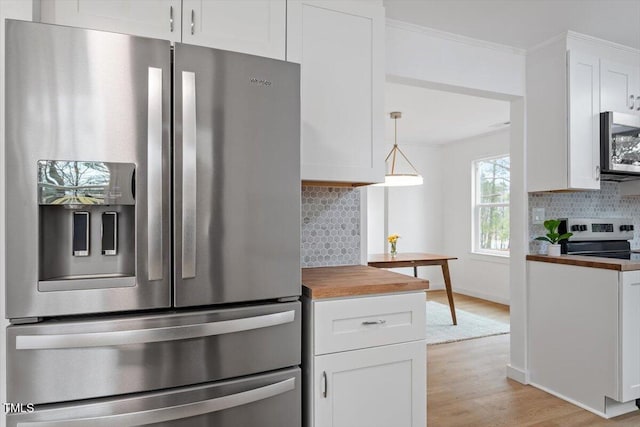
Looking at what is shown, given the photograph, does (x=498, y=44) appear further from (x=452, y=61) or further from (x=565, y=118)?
(x=565, y=118)

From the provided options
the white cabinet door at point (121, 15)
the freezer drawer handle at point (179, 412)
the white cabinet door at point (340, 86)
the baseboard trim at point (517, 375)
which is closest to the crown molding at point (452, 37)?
the white cabinet door at point (340, 86)

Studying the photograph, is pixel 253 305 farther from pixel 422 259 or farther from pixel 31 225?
pixel 422 259

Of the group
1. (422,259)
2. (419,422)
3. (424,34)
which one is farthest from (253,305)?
(422,259)

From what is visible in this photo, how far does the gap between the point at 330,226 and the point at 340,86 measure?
80 centimetres

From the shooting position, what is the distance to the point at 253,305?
1464mm

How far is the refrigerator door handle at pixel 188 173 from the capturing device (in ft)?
4.33

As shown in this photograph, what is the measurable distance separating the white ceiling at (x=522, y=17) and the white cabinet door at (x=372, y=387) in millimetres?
1917

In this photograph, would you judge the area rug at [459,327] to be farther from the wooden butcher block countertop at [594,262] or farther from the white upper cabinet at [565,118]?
the white upper cabinet at [565,118]

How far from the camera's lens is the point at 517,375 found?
2920 mm

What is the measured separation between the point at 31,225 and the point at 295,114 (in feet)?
3.19

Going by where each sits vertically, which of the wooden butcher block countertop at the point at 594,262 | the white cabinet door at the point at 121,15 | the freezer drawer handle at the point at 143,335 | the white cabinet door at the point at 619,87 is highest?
the white cabinet door at the point at 619,87

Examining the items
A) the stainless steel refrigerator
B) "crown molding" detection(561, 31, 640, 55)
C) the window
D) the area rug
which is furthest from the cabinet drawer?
the window

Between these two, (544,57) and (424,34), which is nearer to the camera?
(424,34)

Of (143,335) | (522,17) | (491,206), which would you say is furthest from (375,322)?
(491,206)
